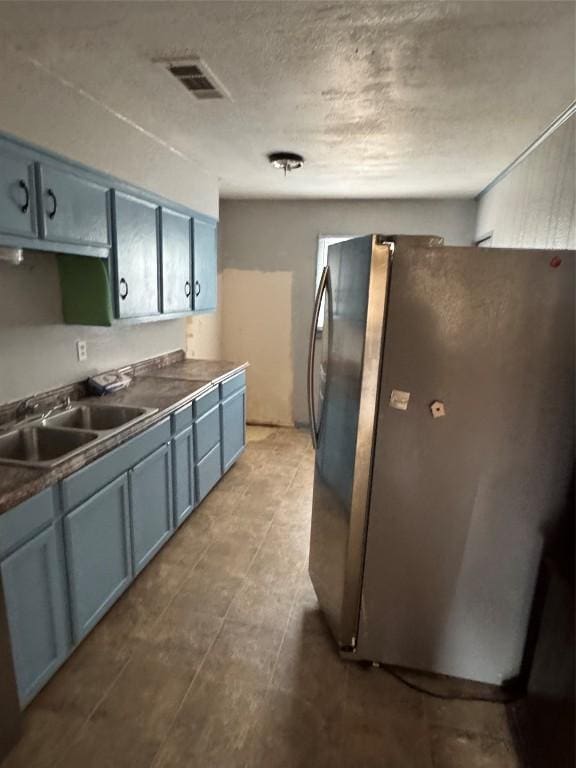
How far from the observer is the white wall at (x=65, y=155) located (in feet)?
6.00

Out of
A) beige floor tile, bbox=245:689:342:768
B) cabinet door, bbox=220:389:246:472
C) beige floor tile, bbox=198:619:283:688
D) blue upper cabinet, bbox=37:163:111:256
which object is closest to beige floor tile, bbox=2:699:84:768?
beige floor tile, bbox=198:619:283:688

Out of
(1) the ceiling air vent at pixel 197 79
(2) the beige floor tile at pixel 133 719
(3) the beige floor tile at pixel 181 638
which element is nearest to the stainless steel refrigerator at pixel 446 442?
(3) the beige floor tile at pixel 181 638

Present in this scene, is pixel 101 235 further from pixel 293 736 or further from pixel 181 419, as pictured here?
pixel 293 736

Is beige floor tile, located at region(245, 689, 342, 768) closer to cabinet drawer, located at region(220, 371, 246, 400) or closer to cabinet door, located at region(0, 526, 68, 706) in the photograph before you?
cabinet door, located at region(0, 526, 68, 706)

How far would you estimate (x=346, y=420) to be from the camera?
6.08ft

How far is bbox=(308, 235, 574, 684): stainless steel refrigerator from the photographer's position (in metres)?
1.55

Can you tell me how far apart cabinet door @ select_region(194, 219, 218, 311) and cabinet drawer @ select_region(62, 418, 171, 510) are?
4.71 feet

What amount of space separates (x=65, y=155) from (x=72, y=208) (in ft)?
0.75

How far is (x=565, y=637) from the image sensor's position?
1420 mm

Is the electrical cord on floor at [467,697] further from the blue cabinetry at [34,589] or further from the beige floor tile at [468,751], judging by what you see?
the blue cabinetry at [34,589]

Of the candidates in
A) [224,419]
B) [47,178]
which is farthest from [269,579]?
[47,178]

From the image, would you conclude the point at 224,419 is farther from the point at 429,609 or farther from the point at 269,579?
the point at 429,609

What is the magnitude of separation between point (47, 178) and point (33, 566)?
1.56 meters

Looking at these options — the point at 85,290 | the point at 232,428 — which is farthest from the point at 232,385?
the point at 85,290
